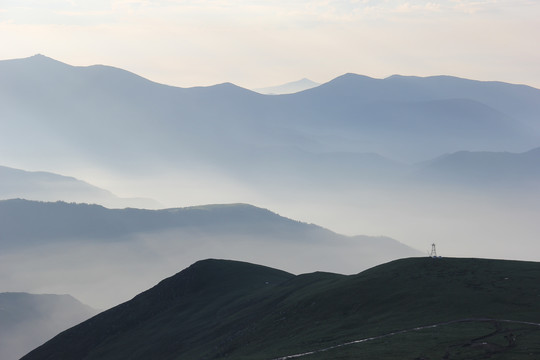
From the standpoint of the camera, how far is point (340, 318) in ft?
286

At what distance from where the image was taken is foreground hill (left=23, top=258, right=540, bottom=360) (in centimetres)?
6400

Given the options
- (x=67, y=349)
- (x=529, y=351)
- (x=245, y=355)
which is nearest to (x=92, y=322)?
(x=67, y=349)

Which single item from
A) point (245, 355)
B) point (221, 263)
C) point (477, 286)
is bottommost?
point (245, 355)

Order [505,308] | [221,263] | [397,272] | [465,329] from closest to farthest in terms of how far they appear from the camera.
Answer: [465,329], [505,308], [397,272], [221,263]

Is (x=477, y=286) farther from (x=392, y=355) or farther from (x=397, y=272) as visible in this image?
(x=392, y=355)

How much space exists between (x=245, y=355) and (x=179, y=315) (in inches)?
2337

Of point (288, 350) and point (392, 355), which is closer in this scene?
point (392, 355)

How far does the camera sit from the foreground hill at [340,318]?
210 feet

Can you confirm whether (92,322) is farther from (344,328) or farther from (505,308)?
(505,308)

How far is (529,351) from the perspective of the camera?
5612cm

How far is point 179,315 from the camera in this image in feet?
463

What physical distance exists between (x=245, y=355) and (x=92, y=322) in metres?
81.1

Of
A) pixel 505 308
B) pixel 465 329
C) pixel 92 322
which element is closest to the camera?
pixel 465 329

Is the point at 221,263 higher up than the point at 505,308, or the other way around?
the point at 221,263
